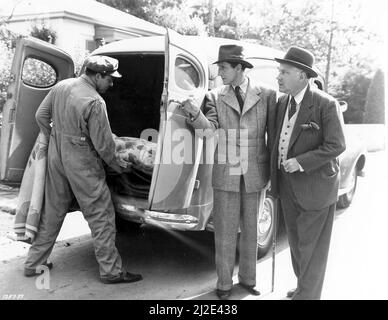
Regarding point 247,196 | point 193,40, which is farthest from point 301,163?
point 193,40

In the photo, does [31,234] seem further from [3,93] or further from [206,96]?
[3,93]

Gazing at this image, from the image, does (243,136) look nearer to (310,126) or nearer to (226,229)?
(310,126)

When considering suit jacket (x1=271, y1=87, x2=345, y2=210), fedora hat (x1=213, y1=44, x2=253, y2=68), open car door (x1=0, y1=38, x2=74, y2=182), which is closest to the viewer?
suit jacket (x1=271, y1=87, x2=345, y2=210)

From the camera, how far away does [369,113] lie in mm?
17031

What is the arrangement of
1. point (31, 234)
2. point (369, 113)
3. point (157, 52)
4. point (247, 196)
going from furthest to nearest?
point (369, 113) < point (157, 52) < point (31, 234) < point (247, 196)

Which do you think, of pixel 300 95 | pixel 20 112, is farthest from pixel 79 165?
pixel 300 95

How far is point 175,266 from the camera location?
467 cm

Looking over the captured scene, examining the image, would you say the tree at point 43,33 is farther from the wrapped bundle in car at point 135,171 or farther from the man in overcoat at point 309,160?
the man in overcoat at point 309,160

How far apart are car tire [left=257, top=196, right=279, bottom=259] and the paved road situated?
5.9 inches

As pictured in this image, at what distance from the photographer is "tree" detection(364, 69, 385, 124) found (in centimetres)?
1662

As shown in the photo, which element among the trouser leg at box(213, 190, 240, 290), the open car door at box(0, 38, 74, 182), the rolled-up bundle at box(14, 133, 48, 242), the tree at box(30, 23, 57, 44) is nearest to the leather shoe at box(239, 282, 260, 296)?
the trouser leg at box(213, 190, 240, 290)

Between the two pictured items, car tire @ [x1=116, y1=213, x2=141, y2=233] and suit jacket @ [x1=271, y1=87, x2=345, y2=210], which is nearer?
suit jacket @ [x1=271, y1=87, x2=345, y2=210]

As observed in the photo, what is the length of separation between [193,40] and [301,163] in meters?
1.99

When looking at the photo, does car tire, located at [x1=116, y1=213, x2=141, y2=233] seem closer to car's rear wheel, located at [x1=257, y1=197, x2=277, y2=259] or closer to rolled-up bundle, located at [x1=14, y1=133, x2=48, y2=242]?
rolled-up bundle, located at [x1=14, y1=133, x2=48, y2=242]
